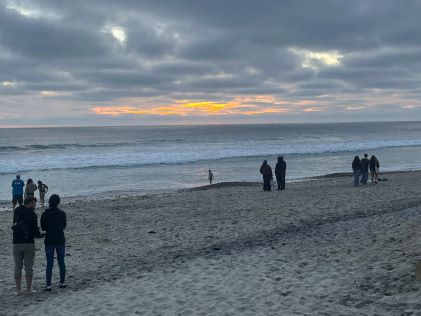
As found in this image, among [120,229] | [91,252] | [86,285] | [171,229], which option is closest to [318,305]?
[86,285]

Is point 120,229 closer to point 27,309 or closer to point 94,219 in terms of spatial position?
point 94,219

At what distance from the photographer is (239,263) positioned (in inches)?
369

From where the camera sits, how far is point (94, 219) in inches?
640

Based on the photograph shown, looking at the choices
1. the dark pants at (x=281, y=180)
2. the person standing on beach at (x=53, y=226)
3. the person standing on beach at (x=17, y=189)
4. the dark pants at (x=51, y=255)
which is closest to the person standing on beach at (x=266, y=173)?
the dark pants at (x=281, y=180)

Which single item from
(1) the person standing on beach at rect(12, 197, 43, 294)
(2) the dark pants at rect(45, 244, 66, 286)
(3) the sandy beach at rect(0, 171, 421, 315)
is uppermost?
(1) the person standing on beach at rect(12, 197, 43, 294)

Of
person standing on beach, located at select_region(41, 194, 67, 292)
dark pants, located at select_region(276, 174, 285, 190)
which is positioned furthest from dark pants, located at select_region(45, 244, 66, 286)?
dark pants, located at select_region(276, 174, 285, 190)

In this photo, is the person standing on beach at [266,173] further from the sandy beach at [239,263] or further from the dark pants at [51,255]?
the dark pants at [51,255]

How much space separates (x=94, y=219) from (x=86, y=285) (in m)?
8.00

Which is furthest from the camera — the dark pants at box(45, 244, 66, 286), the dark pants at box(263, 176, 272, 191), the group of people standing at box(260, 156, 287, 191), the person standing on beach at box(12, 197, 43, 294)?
A: the dark pants at box(263, 176, 272, 191)

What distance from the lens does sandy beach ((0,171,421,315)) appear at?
22.9 feet

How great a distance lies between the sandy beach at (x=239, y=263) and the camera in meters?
6.98

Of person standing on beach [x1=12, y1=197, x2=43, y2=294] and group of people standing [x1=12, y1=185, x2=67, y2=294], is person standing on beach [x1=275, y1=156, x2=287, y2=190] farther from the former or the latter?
person standing on beach [x1=12, y1=197, x2=43, y2=294]

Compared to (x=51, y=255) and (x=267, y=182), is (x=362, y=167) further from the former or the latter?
(x=51, y=255)

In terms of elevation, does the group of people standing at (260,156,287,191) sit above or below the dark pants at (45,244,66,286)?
above
